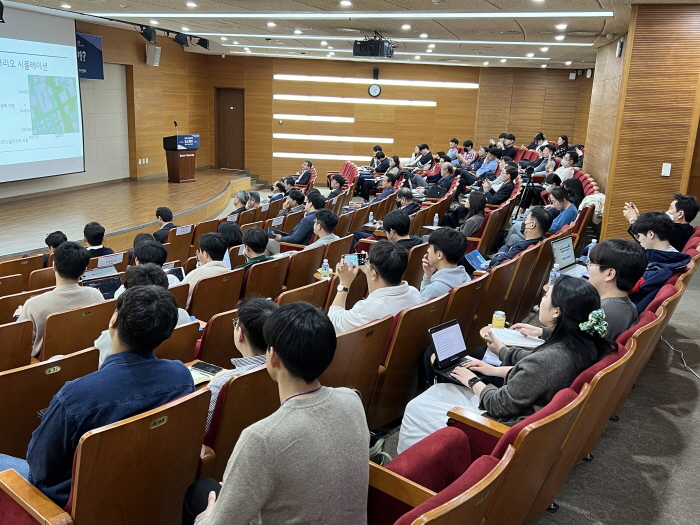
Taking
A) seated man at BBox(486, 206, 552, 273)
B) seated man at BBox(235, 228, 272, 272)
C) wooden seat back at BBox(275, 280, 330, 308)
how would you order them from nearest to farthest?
wooden seat back at BBox(275, 280, 330, 308), seated man at BBox(235, 228, 272, 272), seated man at BBox(486, 206, 552, 273)

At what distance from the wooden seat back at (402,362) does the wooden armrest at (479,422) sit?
2.21 feet

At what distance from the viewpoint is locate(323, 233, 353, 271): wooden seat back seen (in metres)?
5.38

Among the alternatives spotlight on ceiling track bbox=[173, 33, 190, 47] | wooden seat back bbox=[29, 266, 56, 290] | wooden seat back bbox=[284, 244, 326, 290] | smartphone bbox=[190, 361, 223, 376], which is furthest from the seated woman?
spotlight on ceiling track bbox=[173, 33, 190, 47]

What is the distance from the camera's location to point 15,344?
Answer: 3.15 metres

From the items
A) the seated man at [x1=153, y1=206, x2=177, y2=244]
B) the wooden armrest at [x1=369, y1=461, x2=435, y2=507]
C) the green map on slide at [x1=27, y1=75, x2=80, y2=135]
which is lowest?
the seated man at [x1=153, y1=206, x2=177, y2=244]

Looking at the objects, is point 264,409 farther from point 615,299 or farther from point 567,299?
point 615,299

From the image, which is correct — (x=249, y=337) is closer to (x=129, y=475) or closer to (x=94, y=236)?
(x=129, y=475)

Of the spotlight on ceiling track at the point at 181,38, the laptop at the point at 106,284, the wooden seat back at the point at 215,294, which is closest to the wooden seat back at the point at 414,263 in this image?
the wooden seat back at the point at 215,294

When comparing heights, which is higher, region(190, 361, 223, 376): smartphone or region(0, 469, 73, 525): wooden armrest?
region(190, 361, 223, 376): smartphone

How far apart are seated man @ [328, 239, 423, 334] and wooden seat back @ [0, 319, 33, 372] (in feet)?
5.34

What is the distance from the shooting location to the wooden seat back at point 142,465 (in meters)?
1.78

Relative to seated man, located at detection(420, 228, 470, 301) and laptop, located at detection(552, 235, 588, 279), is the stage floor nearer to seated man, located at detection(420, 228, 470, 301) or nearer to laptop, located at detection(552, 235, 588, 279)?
seated man, located at detection(420, 228, 470, 301)

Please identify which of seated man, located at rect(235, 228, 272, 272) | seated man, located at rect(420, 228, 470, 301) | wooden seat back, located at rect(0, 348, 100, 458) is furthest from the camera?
seated man, located at rect(235, 228, 272, 272)

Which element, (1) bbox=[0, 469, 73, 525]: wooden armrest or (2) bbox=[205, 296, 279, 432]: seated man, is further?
(2) bbox=[205, 296, 279, 432]: seated man
